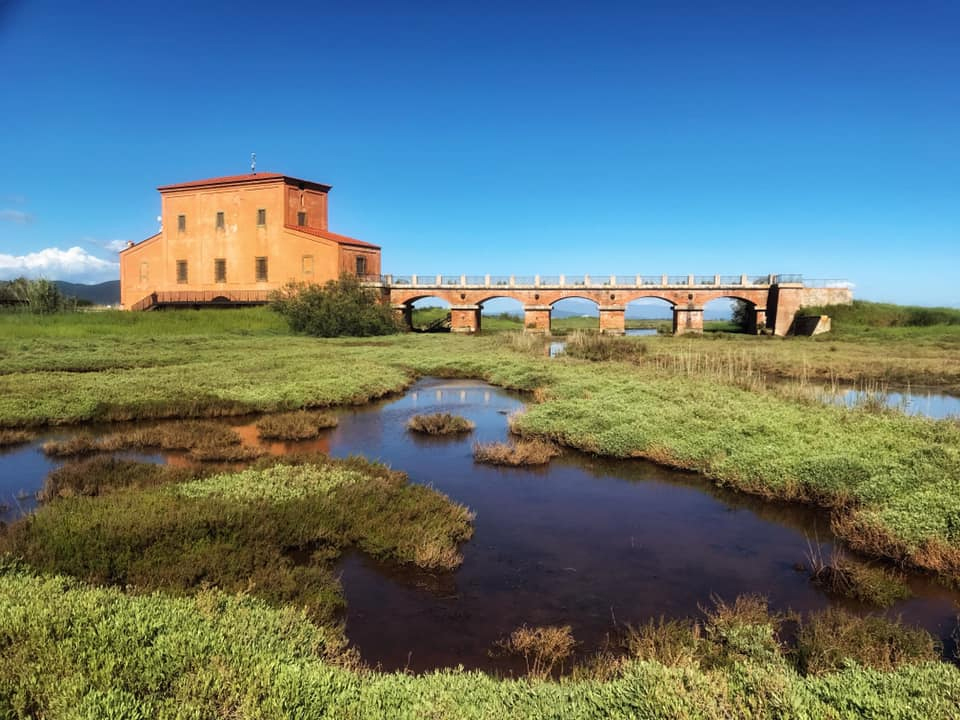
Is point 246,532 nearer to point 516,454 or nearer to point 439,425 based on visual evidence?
point 516,454

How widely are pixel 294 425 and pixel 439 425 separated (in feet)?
12.6

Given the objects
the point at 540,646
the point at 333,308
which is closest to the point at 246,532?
the point at 540,646

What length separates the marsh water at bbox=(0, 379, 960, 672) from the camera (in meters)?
6.43

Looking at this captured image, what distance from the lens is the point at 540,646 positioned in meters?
5.85

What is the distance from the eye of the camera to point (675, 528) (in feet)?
31.3

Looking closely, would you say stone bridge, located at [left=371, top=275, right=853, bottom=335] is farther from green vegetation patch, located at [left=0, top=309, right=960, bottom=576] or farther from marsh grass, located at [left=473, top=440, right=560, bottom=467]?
marsh grass, located at [left=473, top=440, right=560, bottom=467]

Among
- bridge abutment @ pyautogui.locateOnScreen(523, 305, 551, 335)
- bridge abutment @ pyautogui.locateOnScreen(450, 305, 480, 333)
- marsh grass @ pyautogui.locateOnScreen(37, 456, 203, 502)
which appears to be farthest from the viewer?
bridge abutment @ pyautogui.locateOnScreen(523, 305, 551, 335)

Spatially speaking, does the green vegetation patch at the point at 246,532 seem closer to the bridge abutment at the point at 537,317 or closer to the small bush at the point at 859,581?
the small bush at the point at 859,581

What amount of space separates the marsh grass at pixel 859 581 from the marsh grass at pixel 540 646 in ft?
11.8

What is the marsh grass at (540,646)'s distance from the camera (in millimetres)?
5711

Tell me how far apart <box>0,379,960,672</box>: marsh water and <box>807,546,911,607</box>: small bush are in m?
0.16

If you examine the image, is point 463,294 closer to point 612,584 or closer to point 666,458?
point 666,458

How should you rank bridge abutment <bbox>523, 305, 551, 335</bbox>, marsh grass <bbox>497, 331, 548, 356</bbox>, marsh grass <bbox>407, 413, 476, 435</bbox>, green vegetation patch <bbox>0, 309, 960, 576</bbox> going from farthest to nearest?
bridge abutment <bbox>523, 305, 551, 335</bbox> → marsh grass <bbox>497, 331, 548, 356</bbox> → marsh grass <bbox>407, 413, 476, 435</bbox> → green vegetation patch <bbox>0, 309, 960, 576</bbox>

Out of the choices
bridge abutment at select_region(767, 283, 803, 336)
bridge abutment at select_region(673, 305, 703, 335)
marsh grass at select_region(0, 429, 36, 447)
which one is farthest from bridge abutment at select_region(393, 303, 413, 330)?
marsh grass at select_region(0, 429, 36, 447)
